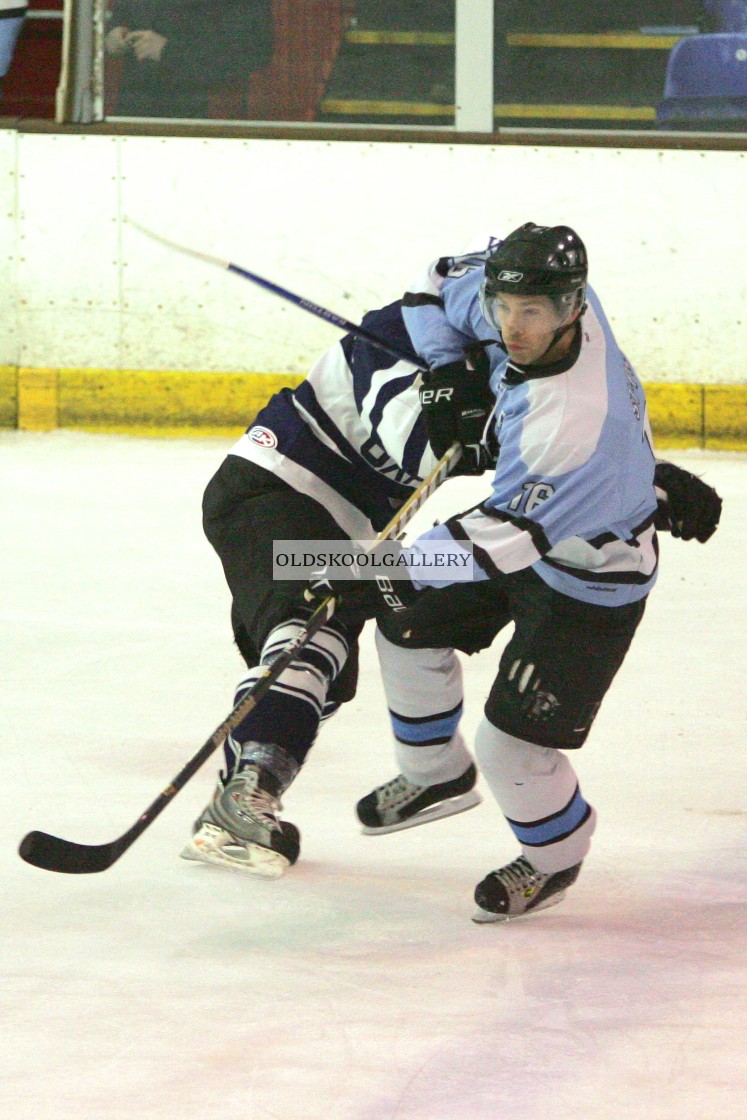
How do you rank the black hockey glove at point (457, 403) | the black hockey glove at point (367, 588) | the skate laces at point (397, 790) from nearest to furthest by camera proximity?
the black hockey glove at point (367, 588) < the black hockey glove at point (457, 403) < the skate laces at point (397, 790)

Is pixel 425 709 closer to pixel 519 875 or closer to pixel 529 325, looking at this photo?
pixel 519 875

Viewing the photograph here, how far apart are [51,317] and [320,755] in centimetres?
293

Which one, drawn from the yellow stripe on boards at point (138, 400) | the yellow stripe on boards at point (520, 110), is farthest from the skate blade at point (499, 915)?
the yellow stripe on boards at point (520, 110)

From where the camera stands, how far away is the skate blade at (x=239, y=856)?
2455 mm

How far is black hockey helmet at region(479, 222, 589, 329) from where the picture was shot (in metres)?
2.16

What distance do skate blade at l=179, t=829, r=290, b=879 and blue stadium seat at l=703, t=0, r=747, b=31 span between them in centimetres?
370

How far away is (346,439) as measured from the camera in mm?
2619

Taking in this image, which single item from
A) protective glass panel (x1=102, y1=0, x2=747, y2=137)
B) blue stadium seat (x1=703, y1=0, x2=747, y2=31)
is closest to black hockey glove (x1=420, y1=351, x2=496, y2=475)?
protective glass panel (x1=102, y1=0, x2=747, y2=137)

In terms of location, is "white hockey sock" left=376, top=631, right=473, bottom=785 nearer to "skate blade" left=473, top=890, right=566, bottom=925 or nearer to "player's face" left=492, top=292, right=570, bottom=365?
"skate blade" left=473, top=890, right=566, bottom=925

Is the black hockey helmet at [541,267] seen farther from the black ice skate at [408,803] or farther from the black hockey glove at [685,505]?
the black ice skate at [408,803]

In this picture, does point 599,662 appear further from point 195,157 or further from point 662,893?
point 195,157

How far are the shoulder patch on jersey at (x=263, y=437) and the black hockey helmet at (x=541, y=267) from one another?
0.53 meters

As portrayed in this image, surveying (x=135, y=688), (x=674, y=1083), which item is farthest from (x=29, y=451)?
(x=674, y=1083)

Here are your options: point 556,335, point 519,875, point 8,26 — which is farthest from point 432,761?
point 8,26
